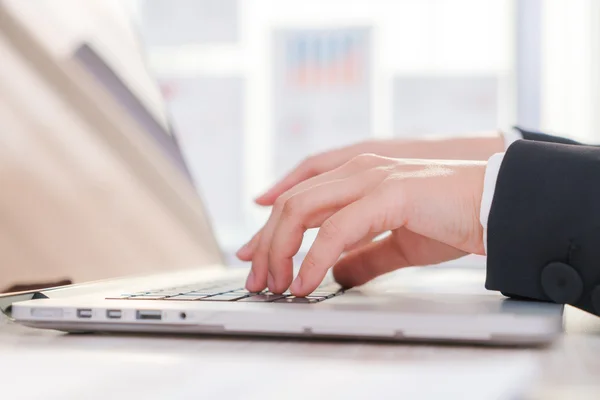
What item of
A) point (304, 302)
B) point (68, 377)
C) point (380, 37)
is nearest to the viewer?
point (68, 377)

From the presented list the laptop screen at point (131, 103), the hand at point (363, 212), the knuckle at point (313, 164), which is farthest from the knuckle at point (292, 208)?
the laptop screen at point (131, 103)

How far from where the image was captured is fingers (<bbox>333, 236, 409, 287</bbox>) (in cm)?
66

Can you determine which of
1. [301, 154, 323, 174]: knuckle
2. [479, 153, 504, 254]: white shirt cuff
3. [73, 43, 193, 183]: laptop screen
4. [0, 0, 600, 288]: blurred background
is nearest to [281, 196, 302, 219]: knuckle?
[479, 153, 504, 254]: white shirt cuff

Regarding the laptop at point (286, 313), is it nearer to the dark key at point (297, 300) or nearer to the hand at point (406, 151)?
the dark key at point (297, 300)

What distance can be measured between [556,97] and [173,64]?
1540mm

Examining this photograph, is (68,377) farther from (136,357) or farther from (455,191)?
(455,191)

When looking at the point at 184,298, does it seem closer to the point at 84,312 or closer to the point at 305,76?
the point at 84,312

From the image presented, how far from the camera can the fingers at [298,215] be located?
54cm

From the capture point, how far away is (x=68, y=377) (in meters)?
0.32

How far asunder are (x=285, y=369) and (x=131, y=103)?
69 cm

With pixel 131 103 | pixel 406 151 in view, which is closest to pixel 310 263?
pixel 406 151

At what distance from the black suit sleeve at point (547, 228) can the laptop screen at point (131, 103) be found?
1.82ft

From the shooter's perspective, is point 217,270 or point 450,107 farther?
point 450,107

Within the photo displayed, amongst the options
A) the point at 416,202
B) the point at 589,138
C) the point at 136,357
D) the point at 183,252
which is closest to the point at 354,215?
the point at 416,202
